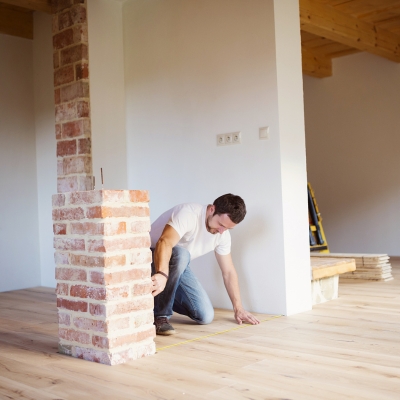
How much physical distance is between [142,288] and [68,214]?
0.52 meters

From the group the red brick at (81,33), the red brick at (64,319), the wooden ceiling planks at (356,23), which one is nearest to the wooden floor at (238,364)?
the red brick at (64,319)

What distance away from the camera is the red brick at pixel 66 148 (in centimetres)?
461

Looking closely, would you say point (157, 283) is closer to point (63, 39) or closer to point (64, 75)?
point (64, 75)

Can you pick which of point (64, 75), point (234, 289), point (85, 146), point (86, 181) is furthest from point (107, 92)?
point (234, 289)

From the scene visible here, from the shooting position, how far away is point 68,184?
15.2 feet

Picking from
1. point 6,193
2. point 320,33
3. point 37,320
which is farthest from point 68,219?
point 320,33

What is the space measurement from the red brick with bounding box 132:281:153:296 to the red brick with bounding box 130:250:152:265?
0.11 m

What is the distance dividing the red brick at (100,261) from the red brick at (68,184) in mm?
1908

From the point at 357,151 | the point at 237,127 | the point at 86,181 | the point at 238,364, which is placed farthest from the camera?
the point at 357,151

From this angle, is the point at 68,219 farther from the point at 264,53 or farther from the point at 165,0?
the point at 165,0

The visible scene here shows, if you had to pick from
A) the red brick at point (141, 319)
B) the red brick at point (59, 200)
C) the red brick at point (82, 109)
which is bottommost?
the red brick at point (141, 319)

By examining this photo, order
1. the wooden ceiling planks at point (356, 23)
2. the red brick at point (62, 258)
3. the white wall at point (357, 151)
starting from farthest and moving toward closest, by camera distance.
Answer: the white wall at point (357, 151), the wooden ceiling planks at point (356, 23), the red brick at point (62, 258)

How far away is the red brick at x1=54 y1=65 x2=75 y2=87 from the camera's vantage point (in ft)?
15.1

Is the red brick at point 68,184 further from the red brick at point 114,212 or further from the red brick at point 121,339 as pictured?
the red brick at point 121,339
